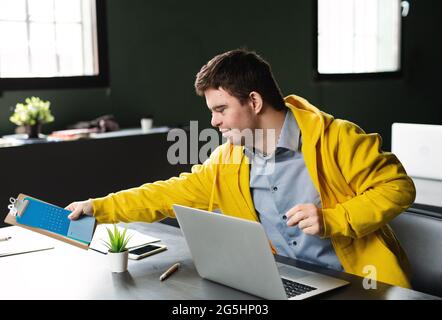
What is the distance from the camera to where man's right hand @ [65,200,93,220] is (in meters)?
1.89

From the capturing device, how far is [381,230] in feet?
6.07

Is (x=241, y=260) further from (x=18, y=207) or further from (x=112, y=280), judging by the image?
(x=18, y=207)

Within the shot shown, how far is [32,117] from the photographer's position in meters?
3.75

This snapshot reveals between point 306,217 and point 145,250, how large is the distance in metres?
0.54

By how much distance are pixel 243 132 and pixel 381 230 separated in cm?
49

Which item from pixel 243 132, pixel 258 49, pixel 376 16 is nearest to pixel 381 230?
pixel 243 132

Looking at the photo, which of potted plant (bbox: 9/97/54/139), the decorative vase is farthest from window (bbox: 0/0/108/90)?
the decorative vase

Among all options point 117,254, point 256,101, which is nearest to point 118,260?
point 117,254

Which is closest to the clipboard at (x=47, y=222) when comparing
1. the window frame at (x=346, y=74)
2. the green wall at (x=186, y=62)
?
the green wall at (x=186, y=62)

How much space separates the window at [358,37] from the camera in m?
5.79

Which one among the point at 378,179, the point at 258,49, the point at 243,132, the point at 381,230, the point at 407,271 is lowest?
the point at 407,271

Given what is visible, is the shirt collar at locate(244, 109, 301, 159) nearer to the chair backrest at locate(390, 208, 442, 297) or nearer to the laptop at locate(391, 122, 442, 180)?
the chair backrest at locate(390, 208, 442, 297)
